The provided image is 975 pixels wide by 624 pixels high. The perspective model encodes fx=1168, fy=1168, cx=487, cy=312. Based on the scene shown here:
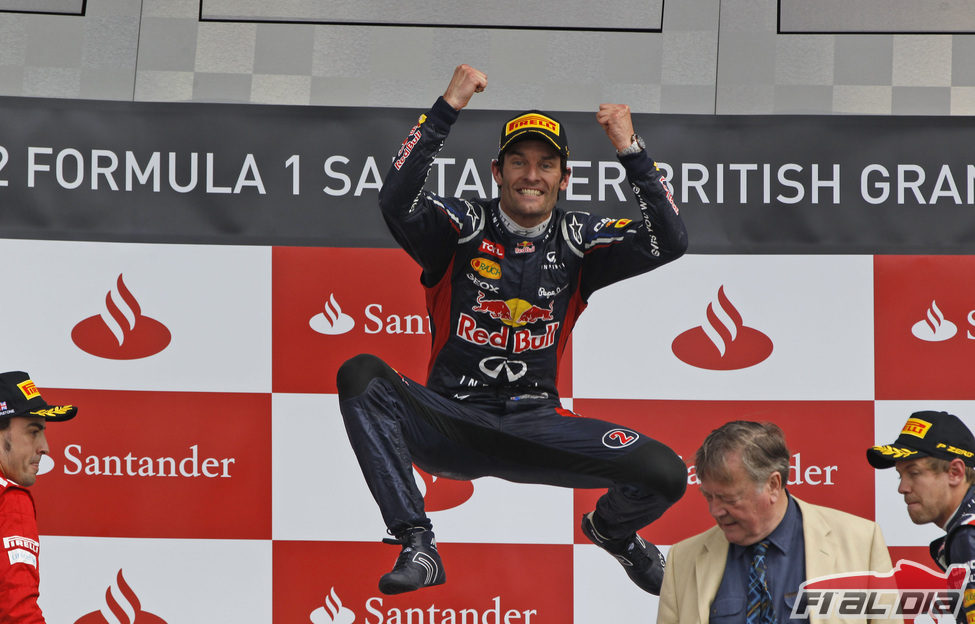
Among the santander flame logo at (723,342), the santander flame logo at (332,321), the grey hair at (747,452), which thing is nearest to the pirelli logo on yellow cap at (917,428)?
the grey hair at (747,452)

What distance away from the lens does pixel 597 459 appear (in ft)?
10.1

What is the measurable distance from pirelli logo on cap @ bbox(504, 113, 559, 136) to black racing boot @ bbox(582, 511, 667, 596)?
1.10m

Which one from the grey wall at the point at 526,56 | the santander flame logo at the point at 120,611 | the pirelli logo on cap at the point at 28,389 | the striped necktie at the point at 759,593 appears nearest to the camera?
the striped necktie at the point at 759,593

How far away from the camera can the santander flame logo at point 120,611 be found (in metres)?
4.18

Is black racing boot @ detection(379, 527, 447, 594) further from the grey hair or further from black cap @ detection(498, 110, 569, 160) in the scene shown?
black cap @ detection(498, 110, 569, 160)

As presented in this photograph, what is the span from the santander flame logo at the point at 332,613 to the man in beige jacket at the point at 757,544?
2.03 meters

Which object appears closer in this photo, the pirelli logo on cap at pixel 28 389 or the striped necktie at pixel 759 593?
the striped necktie at pixel 759 593

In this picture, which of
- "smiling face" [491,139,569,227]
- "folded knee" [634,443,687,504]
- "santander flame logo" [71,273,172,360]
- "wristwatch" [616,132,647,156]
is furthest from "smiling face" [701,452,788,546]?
"santander flame logo" [71,273,172,360]

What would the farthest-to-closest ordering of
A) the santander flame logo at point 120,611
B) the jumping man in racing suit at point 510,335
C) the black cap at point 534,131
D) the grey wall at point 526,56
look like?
the grey wall at point 526,56, the santander flame logo at point 120,611, the black cap at point 534,131, the jumping man in racing suit at point 510,335

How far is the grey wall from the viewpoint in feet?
14.5

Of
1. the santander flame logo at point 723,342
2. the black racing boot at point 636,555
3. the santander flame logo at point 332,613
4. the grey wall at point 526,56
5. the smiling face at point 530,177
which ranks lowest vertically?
the santander flame logo at point 332,613

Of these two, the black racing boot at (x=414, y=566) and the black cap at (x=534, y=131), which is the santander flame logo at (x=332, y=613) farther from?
the black cap at (x=534, y=131)

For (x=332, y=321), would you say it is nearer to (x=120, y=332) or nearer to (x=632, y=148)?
(x=120, y=332)

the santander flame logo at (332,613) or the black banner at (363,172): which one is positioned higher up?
the black banner at (363,172)
